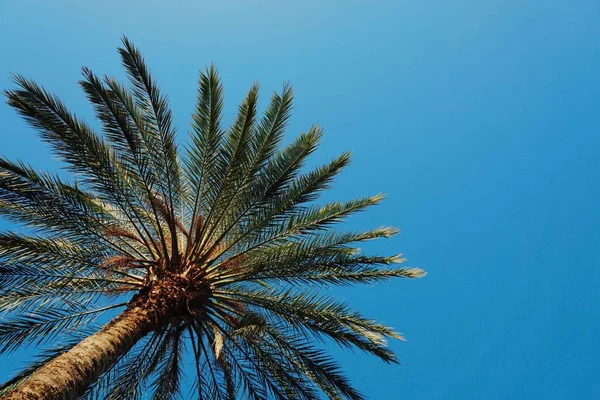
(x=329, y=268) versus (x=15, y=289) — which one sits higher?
(x=329, y=268)

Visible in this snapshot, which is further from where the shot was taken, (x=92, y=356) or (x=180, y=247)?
(x=180, y=247)

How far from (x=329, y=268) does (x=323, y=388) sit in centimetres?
193

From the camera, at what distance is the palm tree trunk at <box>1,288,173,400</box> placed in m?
5.04

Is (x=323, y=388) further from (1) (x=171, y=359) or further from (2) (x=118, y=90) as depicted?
(2) (x=118, y=90)

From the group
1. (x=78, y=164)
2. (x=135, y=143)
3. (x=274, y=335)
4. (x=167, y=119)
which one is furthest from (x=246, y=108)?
(x=274, y=335)

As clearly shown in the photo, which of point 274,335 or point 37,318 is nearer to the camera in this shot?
point 37,318

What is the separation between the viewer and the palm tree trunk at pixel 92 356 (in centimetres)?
504

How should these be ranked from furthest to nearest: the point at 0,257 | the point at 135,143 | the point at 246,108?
the point at 246,108 < the point at 135,143 < the point at 0,257

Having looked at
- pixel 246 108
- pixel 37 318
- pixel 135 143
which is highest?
pixel 246 108

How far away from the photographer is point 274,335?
834 centimetres

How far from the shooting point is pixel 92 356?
5.93 metres

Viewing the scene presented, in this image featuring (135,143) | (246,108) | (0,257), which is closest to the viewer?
(0,257)

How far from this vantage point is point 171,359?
329 inches

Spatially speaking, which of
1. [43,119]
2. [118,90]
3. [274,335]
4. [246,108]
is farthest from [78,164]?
[274,335]
